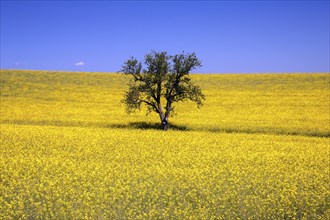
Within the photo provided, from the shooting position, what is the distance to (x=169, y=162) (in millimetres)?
14156

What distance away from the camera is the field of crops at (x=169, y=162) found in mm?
9234

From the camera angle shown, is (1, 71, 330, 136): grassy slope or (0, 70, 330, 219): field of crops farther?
(1, 71, 330, 136): grassy slope

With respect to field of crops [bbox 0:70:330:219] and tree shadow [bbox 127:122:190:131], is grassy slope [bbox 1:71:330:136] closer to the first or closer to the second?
field of crops [bbox 0:70:330:219]

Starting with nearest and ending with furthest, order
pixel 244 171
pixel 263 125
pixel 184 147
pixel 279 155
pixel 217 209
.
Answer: pixel 217 209, pixel 244 171, pixel 279 155, pixel 184 147, pixel 263 125

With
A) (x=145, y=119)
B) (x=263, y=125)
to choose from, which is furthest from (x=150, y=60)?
(x=263, y=125)

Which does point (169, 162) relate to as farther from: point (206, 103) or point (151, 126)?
point (206, 103)

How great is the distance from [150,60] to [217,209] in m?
18.5

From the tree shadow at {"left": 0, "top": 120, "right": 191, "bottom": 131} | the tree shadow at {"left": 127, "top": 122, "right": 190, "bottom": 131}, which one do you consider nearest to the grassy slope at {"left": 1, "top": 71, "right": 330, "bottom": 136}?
the tree shadow at {"left": 0, "top": 120, "right": 191, "bottom": 131}

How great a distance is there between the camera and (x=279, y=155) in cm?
1672

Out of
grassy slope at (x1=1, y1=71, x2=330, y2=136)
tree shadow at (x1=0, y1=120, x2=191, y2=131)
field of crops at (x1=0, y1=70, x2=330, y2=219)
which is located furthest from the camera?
grassy slope at (x1=1, y1=71, x2=330, y2=136)

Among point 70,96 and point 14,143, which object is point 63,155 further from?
point 70,96

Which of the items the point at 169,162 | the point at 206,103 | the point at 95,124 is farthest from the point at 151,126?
the point at 169,162

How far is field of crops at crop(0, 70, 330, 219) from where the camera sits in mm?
9234

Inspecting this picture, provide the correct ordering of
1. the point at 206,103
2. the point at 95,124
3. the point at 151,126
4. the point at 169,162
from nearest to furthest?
1. the point at 169,162
2. the point at 95,124
3. the point at 151,126
4. the point at 206,103
